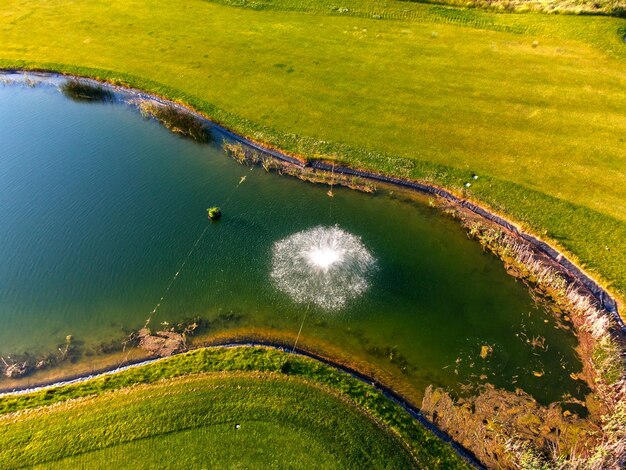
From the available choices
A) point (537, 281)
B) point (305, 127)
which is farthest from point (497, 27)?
point (537, 281)

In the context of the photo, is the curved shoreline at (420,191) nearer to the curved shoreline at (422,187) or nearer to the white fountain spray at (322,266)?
the curved shoreline at (422,187)

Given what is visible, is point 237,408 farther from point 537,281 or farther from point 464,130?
point 464,130

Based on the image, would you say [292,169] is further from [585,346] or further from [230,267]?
[585,346]

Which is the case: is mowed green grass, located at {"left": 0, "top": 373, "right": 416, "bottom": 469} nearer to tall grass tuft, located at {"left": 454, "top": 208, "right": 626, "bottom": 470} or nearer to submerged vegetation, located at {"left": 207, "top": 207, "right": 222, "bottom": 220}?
tall grass tuft, located at {"left": 454, "top": 208, "right": 626, "bottom": 470}

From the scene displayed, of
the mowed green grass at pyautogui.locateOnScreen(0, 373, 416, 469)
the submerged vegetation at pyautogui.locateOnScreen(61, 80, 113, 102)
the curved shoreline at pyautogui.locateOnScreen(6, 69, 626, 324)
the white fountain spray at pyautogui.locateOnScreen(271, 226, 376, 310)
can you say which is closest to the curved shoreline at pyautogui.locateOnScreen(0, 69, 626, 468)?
the curved shoreline at pyautogui.locateOnScreen(6, 69, 626, 324)

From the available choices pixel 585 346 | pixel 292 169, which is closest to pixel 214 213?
pixel 292 169

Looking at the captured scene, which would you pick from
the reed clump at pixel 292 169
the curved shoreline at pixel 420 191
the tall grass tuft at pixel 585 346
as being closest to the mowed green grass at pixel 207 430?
the curved shoreline at pixel 420 191
